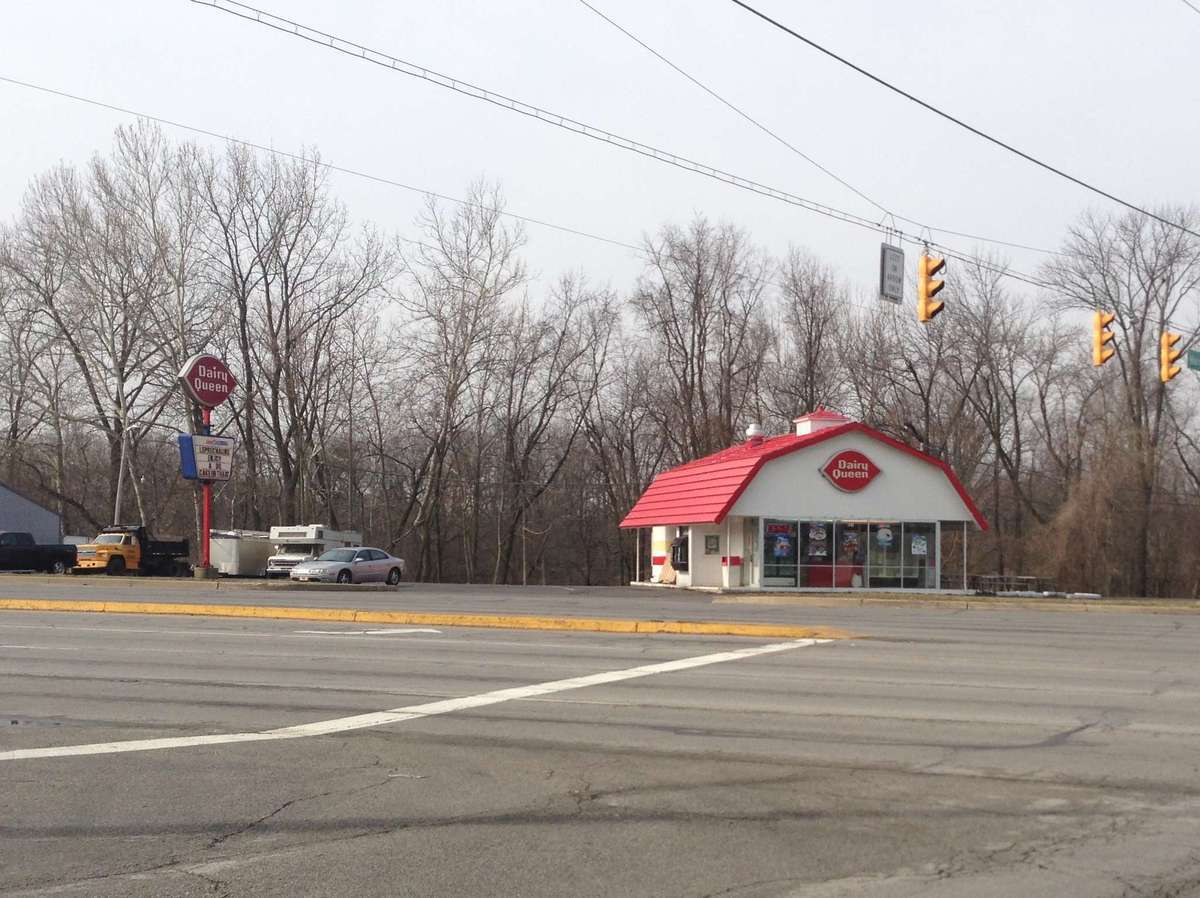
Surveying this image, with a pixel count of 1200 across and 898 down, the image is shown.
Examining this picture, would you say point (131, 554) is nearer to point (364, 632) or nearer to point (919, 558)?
point (364, 632)

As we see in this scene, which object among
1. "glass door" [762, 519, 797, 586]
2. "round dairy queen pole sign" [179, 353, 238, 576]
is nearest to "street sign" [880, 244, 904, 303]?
"glass door" [762, 519, 797, 586]

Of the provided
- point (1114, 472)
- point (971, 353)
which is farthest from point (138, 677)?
point (971, 353)

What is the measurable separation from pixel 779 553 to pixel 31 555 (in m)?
29.2

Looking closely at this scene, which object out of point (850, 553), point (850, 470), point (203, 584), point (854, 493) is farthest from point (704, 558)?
point (203, 584)

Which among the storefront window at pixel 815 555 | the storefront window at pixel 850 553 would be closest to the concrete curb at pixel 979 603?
the storefront window at pixel 815 555

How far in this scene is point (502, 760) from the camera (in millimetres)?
8594

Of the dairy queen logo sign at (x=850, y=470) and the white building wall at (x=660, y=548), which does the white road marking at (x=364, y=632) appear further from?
the white building wall at (x=660, y=548)

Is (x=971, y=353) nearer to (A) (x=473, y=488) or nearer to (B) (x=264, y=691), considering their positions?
(A) (x=473, y=488)

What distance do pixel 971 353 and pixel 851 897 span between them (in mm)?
57284

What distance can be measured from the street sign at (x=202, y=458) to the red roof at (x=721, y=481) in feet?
51.4

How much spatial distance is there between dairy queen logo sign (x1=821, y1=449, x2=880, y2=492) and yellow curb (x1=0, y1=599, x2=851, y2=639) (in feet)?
57.7

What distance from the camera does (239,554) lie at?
1832 inches

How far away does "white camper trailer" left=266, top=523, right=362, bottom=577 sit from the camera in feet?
145

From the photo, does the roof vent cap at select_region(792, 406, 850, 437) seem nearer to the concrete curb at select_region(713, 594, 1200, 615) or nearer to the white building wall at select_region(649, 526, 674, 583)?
the white building wall at select_region(649, 526, 674, 583)
